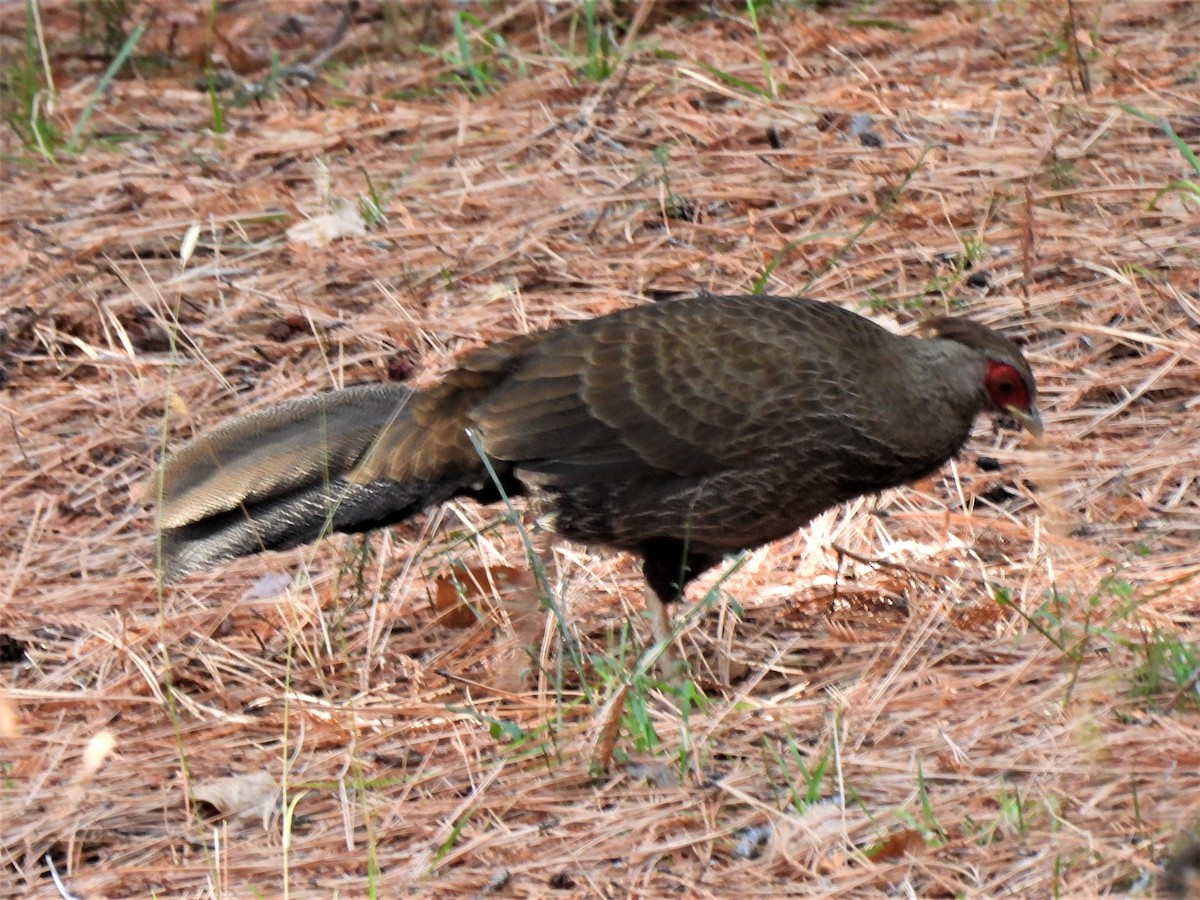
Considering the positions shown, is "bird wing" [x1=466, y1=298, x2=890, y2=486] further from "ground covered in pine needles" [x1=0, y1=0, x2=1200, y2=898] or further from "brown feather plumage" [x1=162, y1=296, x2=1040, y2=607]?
"ground covered in pine needles" [x1=0, y1=0, x2=1200, y2=898]

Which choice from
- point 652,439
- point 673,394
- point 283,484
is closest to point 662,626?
point 652,439

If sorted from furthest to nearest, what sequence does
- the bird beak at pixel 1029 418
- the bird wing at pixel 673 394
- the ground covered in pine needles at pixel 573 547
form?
the bird beak at pixel 1029 418 → the bird wing at pixel 673 394 → the ground covered in pine needles at pixel 573 547

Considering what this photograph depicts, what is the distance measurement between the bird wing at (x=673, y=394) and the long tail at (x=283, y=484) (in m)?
0.27

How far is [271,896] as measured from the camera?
3.28 meters

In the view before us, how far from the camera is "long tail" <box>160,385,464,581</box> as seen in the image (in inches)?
173

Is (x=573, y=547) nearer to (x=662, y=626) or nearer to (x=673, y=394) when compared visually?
(x=662, y=626)

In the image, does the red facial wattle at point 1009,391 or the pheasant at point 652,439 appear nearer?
the pheasant at point 652,439

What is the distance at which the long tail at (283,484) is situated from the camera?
440 cm

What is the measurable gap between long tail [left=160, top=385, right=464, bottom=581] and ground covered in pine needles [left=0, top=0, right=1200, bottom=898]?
21 centimetres

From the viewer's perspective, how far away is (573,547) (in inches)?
200

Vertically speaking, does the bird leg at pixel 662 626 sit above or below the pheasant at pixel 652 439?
below

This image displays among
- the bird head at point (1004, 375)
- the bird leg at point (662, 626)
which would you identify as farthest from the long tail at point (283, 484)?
the bird head at point (1004, 375)

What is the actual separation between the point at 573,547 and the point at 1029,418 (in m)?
1.38

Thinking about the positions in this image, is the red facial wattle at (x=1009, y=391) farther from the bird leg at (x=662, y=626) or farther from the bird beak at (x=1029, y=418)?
the bird leg at (x=662, y=626)
